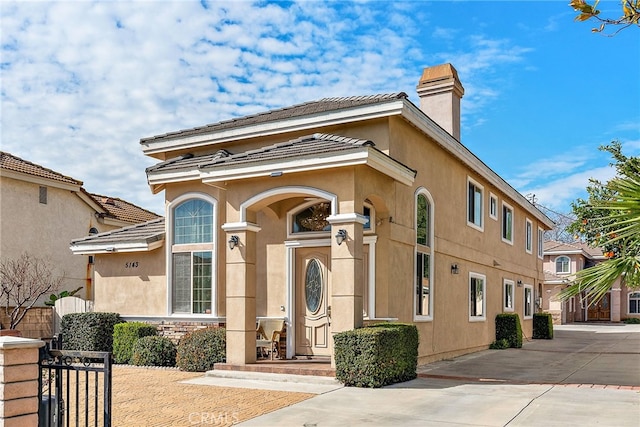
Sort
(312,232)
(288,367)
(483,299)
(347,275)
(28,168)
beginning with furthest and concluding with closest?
(28,168) → (483,299) → (312,232) → (288,367) → (347,275)

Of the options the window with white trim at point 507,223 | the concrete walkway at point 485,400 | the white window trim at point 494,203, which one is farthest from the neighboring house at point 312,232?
the window with white trim at point 507,223

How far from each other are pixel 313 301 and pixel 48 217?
42.8 ft

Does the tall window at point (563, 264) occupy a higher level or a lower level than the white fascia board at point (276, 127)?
lower

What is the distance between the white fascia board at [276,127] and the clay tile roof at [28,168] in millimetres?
7378

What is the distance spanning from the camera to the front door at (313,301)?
1333cm

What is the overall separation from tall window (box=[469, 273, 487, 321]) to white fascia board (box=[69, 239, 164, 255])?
9.03 meters

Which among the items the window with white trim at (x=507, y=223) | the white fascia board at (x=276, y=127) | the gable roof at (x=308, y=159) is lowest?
the window with white trim at (x=507, y=223)

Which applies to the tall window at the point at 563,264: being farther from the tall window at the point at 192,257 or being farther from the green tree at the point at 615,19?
the green tree at the point at 615,19

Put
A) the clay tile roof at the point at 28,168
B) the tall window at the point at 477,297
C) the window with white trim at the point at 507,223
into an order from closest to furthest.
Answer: the tall window at the point at 477,297 < the clay tile roof at the point at 28,168 < the window with white trim at the point at 507,223

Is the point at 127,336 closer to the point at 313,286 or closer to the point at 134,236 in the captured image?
the point at 134,236

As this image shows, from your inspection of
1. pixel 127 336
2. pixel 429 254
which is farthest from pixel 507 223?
pixel 127 336

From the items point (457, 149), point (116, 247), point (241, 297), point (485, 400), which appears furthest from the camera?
point (457, 149)

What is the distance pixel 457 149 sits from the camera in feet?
54.2

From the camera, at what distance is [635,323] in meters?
45.8
